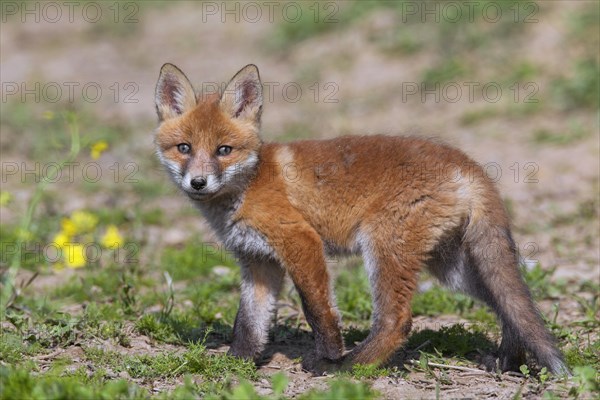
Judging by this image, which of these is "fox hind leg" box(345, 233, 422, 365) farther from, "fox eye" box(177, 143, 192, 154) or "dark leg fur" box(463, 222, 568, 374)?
"fox eye" box(177, 143, 192, 154)

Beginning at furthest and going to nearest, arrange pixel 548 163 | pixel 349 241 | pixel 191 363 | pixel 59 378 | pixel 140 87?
pixel 140 87
pixel 548 163
pixel 349 241
pixel 191 363
pixel 59 378

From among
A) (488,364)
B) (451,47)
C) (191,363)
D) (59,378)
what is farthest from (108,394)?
(451,47)

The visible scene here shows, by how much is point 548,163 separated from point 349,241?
5.31m

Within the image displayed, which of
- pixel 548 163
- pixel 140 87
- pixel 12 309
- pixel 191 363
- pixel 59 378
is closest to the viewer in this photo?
pixel 59 378

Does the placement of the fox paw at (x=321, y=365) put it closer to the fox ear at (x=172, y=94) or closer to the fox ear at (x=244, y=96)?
the fox ear at (x=244, y=96)

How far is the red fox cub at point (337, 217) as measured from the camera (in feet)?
16.3

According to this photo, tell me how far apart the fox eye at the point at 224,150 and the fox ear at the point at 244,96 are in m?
0.38

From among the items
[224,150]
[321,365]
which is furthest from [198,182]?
[321,365]

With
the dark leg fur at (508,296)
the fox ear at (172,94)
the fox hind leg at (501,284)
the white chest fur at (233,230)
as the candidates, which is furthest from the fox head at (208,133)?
the dark leg fur at (508,296)

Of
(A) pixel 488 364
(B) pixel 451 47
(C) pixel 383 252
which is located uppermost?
(B) pixel 451 47

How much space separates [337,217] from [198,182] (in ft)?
3.23

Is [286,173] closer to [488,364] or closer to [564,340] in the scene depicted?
[488,364]

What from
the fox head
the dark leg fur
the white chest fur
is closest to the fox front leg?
the white chest fur

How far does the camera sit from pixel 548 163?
32.1 feet
